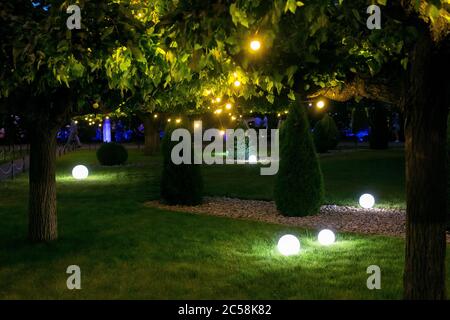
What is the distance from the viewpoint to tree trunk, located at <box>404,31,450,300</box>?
16.9ft

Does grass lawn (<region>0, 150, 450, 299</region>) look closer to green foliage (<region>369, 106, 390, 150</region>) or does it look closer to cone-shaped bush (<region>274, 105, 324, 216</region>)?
cone-shaped bush (<region>274, 105, 324, 216</region>)

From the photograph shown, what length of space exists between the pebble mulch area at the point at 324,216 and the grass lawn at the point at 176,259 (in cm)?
69

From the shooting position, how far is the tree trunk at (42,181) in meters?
9.77

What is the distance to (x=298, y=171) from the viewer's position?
12.7 metres

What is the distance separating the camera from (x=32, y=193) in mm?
9914

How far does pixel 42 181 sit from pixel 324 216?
650cm

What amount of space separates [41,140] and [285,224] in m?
5.33

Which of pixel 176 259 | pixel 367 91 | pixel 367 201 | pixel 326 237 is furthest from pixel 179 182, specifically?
pixel 367 91

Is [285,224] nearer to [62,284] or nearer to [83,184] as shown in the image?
Result: [62,284]

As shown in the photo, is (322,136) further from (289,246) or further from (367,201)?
(289,246)

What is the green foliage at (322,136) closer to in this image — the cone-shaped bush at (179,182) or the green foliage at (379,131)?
the green foliage at (379,131)

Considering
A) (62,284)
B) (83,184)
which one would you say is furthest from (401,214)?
(83,184)

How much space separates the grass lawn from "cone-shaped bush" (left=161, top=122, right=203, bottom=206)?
0.89 metres

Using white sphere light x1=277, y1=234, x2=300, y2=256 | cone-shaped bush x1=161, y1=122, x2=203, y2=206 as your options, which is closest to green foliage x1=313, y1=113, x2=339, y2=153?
cone-shaped bush x1=161, y1=122, x2=203, y2=206
